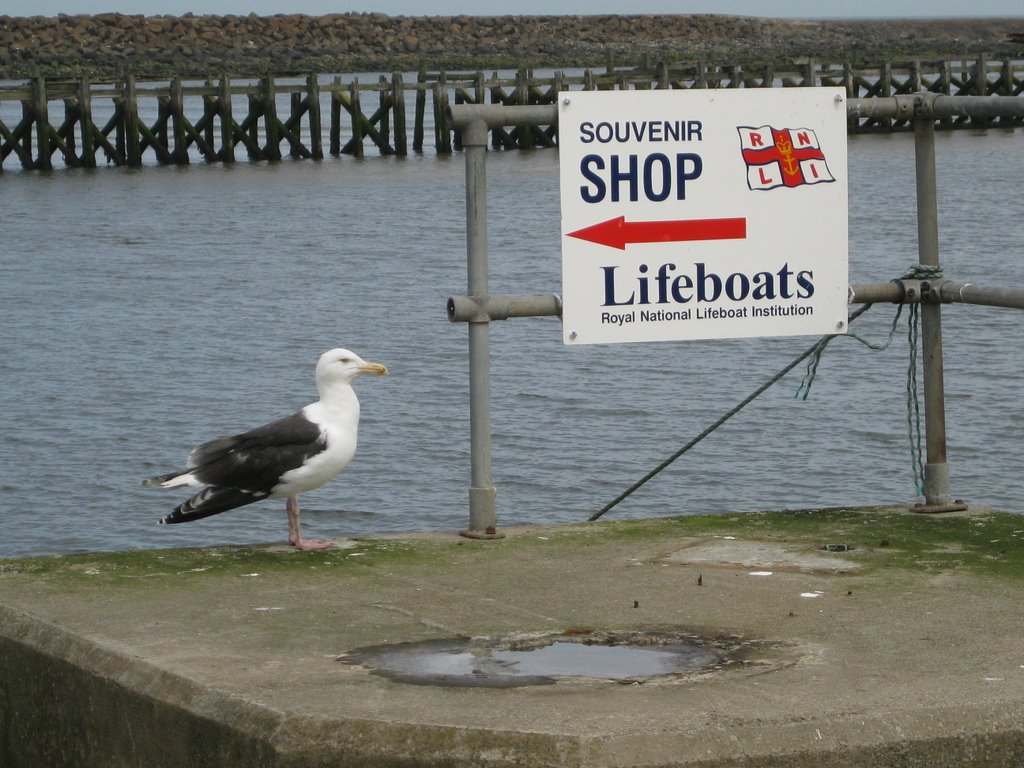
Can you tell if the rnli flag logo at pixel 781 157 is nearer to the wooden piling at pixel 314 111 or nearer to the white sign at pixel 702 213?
the white sign at pixel 702 213

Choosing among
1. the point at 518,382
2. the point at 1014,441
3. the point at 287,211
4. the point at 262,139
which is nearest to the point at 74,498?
the point at 518,382

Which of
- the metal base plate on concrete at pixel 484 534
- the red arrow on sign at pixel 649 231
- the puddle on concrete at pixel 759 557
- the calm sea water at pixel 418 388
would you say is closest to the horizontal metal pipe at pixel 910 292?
the red arrow on sign at pixel 649 231

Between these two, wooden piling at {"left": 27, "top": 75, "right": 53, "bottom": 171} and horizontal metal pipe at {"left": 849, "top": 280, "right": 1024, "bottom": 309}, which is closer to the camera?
horizontal metal pipe at {"left": 849, "top": 280, "right": 1024, "bottom": 309}

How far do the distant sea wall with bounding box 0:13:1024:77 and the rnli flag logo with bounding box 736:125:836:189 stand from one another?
225ft

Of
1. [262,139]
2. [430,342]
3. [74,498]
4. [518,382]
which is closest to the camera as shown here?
[74,498]

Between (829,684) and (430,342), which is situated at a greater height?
(430,342)

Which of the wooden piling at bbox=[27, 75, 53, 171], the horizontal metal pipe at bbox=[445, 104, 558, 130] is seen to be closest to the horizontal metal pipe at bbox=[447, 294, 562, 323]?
the horizontal metal pipe at bbox=[445, 104, 558, 130]

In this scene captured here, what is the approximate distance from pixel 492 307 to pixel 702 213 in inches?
29.7

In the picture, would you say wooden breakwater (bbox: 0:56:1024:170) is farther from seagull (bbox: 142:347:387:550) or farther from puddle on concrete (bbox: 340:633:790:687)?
puddle on concrete (bbox: 340:633:790:687)

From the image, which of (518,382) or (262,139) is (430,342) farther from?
(262,139)

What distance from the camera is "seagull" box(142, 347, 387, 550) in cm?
516

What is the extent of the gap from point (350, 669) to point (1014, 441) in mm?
10275

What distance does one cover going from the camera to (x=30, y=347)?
18594 mm

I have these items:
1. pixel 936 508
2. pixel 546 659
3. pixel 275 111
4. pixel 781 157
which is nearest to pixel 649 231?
pixel 781 157
